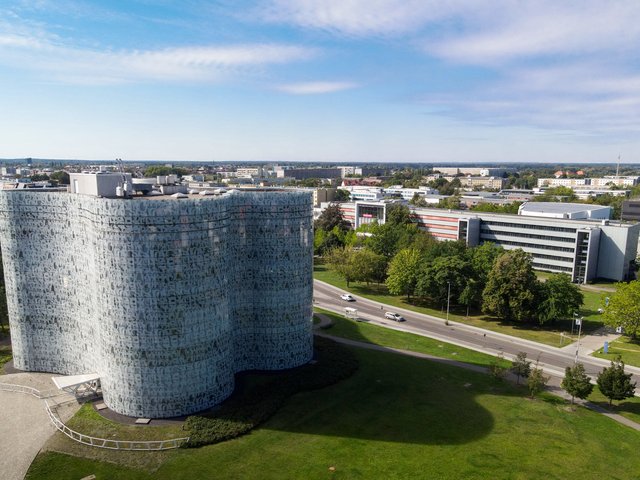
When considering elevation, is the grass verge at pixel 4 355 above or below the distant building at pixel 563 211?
below

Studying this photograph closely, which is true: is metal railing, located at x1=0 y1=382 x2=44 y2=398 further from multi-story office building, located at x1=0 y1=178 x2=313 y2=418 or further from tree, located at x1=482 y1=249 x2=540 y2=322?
tree, located at x1=482 y1=249 x2=540 y2=322

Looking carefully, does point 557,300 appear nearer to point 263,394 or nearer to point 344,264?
point 344,264

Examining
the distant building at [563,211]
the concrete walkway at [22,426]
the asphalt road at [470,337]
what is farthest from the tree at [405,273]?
the concrete walkway at [22,426]

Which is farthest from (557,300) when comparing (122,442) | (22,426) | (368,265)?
(22,426)

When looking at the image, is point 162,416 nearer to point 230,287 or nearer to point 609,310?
point 230,287

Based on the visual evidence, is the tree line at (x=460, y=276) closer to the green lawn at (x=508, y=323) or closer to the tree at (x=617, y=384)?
the green lawn at (x=508, y=323)

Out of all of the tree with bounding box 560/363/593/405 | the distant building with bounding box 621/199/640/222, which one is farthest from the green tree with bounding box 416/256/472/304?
the distant building with bounding box 621/199/640/222
